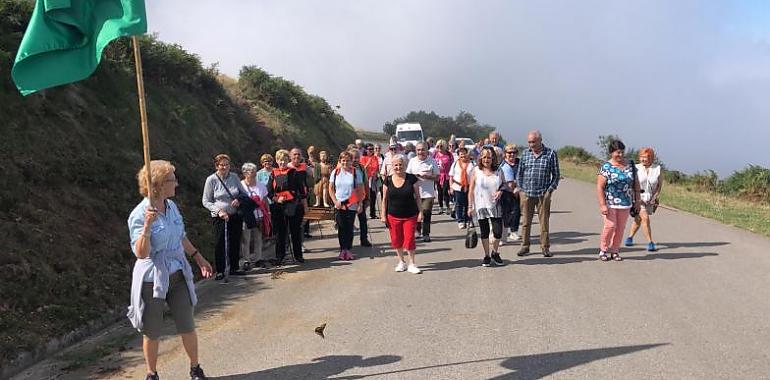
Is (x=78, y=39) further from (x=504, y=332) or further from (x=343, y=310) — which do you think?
(x=504, y=332)

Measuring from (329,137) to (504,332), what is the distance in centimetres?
2804

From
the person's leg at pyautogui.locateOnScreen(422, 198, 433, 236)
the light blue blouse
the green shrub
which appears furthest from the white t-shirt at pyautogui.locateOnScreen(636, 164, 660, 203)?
the green shrub

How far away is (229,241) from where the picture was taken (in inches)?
333

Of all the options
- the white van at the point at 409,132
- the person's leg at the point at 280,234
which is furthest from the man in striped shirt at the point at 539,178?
the white van at the point at 409,132

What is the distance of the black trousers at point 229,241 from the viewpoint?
8273mm

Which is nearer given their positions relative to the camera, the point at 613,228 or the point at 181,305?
the point at 181,305

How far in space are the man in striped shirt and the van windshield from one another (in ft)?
78.4

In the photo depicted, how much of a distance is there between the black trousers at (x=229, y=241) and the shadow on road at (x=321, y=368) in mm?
3699

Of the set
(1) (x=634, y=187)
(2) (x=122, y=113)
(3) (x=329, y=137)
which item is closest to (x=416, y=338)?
(1) (x=634, y=187)

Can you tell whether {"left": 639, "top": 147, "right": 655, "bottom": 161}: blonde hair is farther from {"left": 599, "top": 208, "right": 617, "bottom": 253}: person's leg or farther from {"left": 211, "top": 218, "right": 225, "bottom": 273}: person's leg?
{"left": 211, "top": 218, "right": 225, "bottom": 273}: person's leg

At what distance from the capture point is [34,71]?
3.97 m

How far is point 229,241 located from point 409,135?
25.4 meters

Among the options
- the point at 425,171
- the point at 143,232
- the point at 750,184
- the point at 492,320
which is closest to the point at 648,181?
the point at 425,171

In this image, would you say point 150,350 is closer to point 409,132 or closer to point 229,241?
point 229,241
